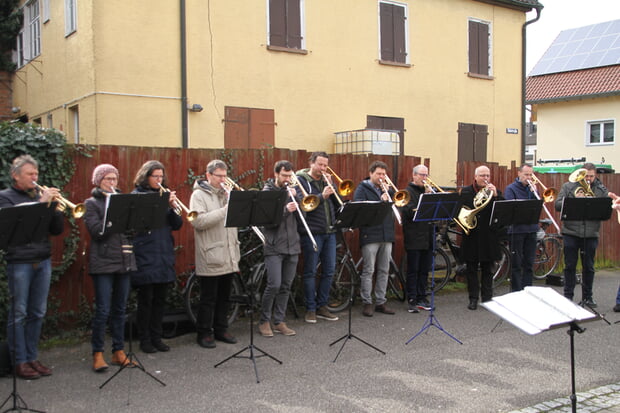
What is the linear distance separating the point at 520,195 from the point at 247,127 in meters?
6.37

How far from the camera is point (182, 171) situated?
24.7 ft

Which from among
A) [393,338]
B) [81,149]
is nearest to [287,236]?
[393,338]

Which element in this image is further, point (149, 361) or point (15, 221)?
point (149, 361)

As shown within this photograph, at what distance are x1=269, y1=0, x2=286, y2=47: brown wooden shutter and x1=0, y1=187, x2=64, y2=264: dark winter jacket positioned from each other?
8.84m

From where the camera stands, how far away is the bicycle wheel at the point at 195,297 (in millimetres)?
7133

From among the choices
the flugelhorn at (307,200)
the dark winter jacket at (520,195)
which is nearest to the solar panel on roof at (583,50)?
the dark winter jacket at (520,195)

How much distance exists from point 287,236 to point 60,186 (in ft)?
8.39

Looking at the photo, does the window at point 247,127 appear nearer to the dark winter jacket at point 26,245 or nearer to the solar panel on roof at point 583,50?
the dark winter jacket at point 26,245

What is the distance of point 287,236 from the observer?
6.99m

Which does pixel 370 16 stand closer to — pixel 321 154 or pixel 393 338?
pixel 321 154

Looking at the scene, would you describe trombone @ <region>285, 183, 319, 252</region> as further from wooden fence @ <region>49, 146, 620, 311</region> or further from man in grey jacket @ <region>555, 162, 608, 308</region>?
man in grey jacket @ <region>555, 162, 608, 308</region>

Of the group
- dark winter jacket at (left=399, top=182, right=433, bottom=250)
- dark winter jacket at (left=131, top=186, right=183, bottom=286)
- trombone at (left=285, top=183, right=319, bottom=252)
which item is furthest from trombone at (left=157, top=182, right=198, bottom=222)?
dark winter jacket at (left=399, top=182, right=433, bottom=250)

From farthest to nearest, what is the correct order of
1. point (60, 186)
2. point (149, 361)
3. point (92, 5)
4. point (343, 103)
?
point (343, 103), point (92, 5), point (60, 186), point (149, 361)

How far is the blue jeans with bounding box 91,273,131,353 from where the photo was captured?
19.1 feet
